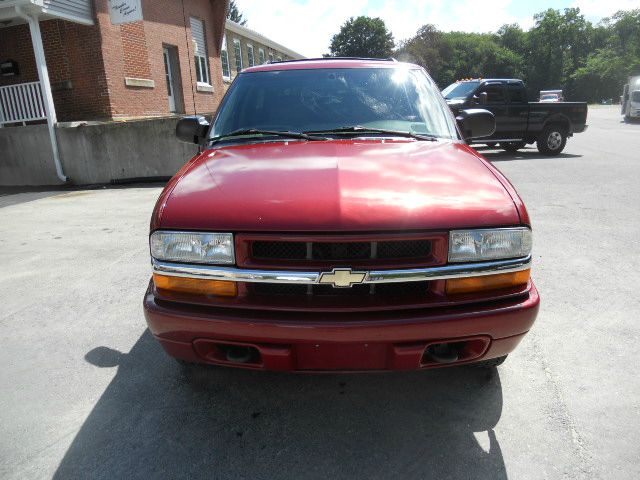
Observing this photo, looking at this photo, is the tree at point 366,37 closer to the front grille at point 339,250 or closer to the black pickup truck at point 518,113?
the black pickup truck at point 518,113

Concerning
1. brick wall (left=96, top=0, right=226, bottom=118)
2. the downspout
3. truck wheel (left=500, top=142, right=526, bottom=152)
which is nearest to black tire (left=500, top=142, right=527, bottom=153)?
truck wheel (left=500, top=142, right=526, bottom=152)

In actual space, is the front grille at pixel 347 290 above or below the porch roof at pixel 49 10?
below

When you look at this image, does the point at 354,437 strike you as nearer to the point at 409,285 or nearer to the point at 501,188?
the point at 409,285

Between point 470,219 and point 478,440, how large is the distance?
1.02m

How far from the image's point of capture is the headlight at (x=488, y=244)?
1.91m

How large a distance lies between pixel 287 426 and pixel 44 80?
10130mm

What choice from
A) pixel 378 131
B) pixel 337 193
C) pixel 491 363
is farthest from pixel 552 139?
pixel 337 193

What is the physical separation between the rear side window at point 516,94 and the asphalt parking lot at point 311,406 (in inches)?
350

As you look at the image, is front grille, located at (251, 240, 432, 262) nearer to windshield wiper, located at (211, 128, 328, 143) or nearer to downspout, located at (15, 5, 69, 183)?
windshield wiper, located at (211, 128, 328, 143)

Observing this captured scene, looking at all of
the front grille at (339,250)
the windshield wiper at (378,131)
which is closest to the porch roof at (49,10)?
the windshield wiper at (378,131)

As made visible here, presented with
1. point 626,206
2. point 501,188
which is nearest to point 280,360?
point 501,188

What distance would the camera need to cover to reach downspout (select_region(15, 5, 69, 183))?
9320 mm

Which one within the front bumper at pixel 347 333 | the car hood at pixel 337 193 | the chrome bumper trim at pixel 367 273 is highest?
the car hood at pixel 337 193

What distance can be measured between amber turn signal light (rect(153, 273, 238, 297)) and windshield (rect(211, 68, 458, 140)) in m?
1.22
